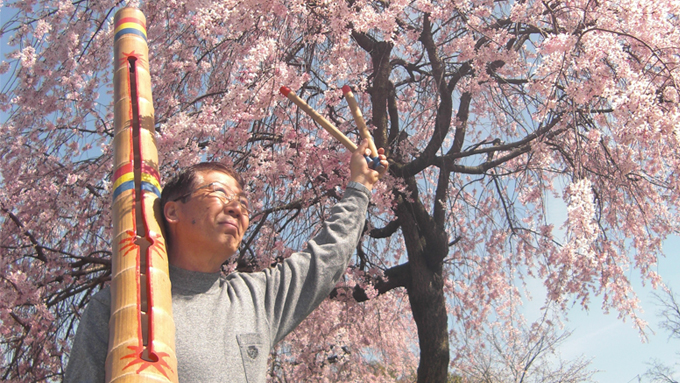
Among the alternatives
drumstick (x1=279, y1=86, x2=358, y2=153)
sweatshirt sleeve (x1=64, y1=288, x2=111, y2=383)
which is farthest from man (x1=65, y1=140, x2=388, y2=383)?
drumstick (x1=279, y1=86, x2=358, y2=153)

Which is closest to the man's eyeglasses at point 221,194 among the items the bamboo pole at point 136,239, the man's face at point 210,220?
the man's face at point 210,220

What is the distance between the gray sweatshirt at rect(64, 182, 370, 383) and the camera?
106 centimetres

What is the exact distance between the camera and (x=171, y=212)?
1260mm

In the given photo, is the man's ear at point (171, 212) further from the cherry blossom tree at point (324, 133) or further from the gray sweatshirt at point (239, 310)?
the cherry blossom tree at point (324, 133)

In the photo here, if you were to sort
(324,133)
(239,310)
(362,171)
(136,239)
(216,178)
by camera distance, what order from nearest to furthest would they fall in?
(136,239) → (239,310) → (216,178) → (362,171) → (324,133)

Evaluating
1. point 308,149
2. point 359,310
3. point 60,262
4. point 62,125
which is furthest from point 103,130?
point 359,310

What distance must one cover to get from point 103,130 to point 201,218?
3537mm

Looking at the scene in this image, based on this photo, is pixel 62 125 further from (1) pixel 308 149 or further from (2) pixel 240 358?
(2) pixel 240 358

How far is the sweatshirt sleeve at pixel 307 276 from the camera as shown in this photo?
1.33m

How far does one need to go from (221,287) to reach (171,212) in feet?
0.74

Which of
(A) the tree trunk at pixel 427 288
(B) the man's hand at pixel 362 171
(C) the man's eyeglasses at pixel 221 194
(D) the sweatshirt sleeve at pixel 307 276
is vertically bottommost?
(D) the sweatshirt sleeve at pixel 307 276

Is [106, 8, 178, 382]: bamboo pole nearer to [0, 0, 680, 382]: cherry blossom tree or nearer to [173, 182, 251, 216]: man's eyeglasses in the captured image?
[173, 182, 251, 216]: man's eyeglasses

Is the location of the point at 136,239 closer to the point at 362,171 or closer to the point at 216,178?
the point at 216,178

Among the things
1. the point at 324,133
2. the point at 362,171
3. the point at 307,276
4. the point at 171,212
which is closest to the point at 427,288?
the point at 324,133
